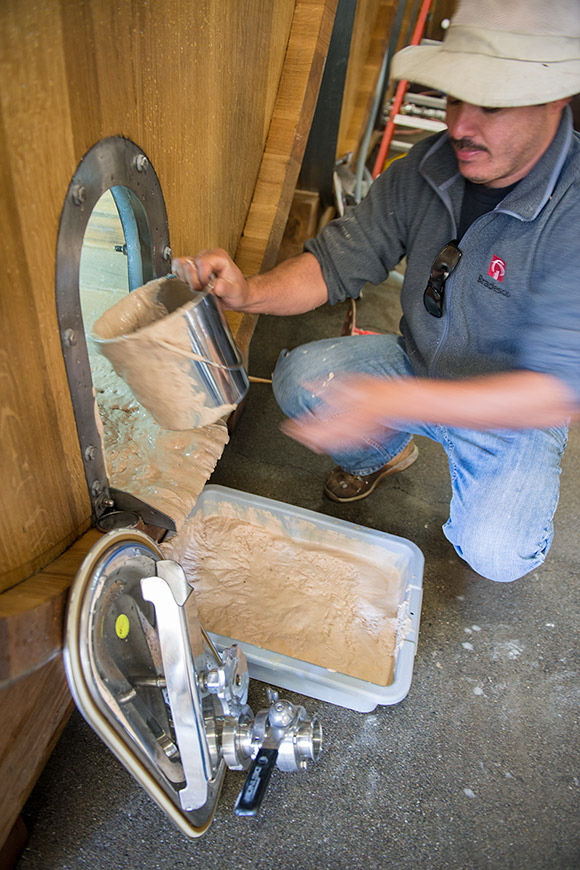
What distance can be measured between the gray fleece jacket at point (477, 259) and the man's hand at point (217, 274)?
0.32 metres

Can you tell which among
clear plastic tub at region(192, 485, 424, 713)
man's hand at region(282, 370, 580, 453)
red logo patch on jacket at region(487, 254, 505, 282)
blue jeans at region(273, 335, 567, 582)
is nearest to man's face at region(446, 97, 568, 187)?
red logo patch on jacket at region(487, 254, 505, 282)

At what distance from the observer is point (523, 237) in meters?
1.04

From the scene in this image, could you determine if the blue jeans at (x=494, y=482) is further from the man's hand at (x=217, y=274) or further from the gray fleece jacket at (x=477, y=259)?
the man's hand at (x=217, y=274)

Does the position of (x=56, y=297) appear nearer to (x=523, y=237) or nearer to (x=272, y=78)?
(x=523, y=237)

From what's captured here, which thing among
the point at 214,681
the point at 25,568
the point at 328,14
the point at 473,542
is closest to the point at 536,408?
the point at 473,542

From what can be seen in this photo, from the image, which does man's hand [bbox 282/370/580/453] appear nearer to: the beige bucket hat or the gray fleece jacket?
the gray fleece jacket

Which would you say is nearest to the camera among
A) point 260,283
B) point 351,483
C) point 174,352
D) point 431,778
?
point 174,352

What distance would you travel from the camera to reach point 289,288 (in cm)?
124

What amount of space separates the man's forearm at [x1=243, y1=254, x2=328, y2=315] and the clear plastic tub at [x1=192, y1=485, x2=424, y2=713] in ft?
1.45

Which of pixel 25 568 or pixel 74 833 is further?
pixel 74 833

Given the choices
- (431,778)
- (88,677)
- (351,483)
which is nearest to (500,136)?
(351,483)

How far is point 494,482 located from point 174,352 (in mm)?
791

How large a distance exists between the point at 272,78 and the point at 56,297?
939 millimetres

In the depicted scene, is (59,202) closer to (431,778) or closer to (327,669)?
(327,669)
